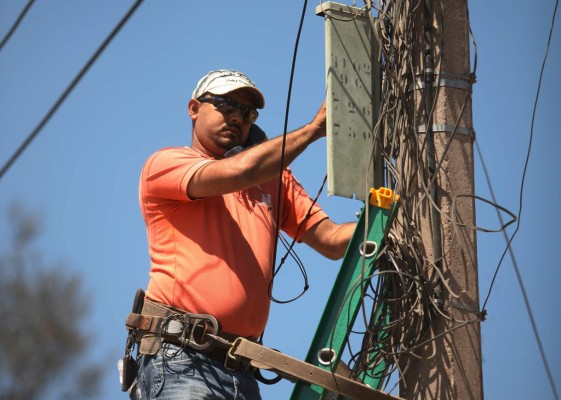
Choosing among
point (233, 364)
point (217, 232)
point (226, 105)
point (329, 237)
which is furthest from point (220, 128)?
point (233, 364)

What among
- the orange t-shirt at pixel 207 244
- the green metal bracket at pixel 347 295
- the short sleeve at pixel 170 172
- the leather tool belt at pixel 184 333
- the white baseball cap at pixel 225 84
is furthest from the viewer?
the white baseball cap at pixel 225 84

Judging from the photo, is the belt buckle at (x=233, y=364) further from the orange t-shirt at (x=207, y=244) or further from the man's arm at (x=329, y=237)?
the man's arm at (x=329, y=237)

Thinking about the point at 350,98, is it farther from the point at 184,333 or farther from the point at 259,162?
the point at 184,333

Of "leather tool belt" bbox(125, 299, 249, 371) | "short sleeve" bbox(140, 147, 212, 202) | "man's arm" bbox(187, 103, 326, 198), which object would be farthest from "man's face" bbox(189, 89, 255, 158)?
"leather tool belt" bbox(125, 299, 249, 371)

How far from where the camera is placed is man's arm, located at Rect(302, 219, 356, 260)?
536 centimetres

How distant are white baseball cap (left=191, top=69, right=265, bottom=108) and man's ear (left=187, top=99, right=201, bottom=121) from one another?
Answer: 24 mm

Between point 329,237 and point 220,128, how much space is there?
0.71 meters

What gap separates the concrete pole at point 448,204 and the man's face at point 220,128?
902 millimetres

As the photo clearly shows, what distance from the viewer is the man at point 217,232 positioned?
4746 millimetres

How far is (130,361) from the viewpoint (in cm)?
495

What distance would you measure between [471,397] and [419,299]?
43 cm

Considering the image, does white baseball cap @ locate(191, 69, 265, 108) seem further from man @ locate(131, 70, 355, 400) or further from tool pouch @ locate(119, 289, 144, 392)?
tool pouch @ locate(119, 289, 144, 392)

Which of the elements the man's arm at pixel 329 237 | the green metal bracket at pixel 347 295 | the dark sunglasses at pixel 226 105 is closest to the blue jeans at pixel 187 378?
the green metal bracket at pixel 347 295

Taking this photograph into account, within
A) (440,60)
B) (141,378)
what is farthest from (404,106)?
(141,378)
